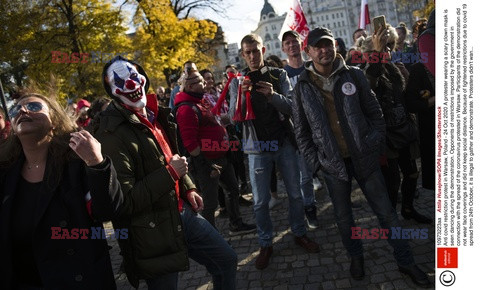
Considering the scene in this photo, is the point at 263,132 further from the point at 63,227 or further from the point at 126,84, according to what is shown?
the point at 63,227

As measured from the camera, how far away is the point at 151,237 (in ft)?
7.52

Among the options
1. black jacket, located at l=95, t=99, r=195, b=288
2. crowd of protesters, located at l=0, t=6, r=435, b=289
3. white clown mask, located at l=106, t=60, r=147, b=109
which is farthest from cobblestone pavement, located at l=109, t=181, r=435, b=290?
white clown mask, located at l=106, t=60, r=147, b=109

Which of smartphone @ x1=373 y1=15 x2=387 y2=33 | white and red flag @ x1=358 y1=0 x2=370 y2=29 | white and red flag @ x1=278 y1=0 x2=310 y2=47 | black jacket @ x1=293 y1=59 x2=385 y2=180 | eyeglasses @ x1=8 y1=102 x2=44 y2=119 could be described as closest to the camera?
eyeglasses @ x1=8 y1=102 x2=44 y2=119

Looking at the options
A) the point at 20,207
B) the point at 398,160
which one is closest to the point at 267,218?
the point at 398,160

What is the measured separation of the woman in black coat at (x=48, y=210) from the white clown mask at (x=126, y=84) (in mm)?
467

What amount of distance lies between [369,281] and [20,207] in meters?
2.90

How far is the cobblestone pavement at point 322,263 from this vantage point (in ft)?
10.9

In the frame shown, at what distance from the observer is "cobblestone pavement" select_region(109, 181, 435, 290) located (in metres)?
3.33

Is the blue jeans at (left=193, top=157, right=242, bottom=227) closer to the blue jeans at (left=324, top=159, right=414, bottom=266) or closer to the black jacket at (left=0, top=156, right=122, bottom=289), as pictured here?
the blue jeans at (left=324, top=159, right=414, bottom=266)

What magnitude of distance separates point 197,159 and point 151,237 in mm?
2187

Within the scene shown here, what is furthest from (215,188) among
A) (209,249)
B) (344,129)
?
(344,129)

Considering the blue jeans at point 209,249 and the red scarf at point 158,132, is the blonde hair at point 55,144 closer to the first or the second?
the red scarf at point 158,132

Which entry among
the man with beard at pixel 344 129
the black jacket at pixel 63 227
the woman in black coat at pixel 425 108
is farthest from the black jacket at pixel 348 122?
the black jacket at pixel 63 227

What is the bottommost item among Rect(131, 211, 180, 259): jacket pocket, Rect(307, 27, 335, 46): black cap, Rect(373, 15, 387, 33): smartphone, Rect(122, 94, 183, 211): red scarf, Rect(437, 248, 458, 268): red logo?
Rect(437, 248, 458, 268): red logo
